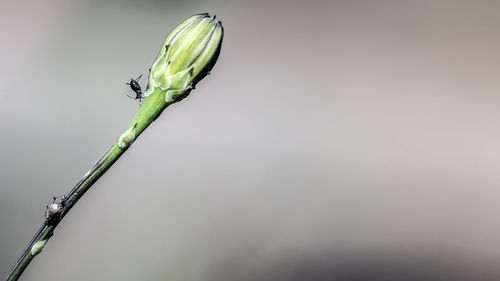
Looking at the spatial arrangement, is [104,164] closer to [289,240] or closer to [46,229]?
[46,229]

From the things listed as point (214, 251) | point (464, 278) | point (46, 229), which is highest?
point (464, 278)

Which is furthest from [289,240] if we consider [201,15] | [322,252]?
[201,15]

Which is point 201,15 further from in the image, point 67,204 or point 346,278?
point 346,278

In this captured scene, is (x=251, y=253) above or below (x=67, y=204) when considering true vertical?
above

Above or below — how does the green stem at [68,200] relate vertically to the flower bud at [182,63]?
below

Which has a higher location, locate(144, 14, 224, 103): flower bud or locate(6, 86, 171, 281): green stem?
locate(144, 14, 224, 103): flower bud

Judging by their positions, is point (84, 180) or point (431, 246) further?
point (431, 246)

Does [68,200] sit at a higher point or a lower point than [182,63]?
lower
